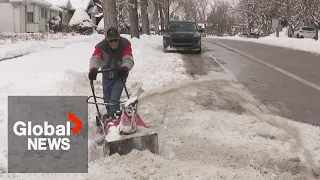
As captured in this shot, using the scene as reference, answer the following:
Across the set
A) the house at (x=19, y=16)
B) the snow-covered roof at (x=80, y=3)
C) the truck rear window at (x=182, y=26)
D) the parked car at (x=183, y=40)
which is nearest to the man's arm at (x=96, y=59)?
the parked car at (x=183, y=40)

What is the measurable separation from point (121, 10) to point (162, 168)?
5457 cm

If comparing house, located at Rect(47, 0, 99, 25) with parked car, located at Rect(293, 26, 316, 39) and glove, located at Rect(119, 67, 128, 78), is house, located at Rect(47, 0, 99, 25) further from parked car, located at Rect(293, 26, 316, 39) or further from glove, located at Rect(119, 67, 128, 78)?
glove, located at Rect(119, 67, 128, 78)

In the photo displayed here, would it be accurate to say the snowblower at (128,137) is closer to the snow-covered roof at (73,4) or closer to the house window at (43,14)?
the house window at (43,14)

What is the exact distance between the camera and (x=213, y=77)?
38.3 feet

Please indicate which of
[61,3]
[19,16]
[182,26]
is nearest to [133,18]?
[182,26]

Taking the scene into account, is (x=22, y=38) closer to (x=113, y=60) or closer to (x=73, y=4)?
(x=113, y=60)

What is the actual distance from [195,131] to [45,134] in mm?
2213

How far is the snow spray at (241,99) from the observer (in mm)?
5277

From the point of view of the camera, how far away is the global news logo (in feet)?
16.2

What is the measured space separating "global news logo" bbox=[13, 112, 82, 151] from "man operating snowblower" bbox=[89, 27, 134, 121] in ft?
2.07

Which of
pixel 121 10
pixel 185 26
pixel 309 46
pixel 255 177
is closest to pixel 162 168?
pixel 255 177

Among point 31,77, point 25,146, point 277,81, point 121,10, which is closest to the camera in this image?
point 25,146

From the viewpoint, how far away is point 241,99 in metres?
8.35

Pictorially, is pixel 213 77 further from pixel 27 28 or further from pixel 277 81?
pixel 27 28
